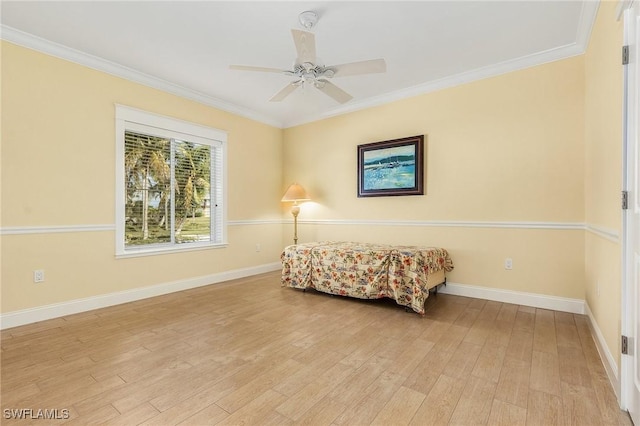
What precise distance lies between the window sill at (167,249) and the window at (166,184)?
0.01m

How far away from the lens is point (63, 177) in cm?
308

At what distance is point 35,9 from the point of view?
2484 mm

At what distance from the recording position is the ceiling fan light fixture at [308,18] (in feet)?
8.14

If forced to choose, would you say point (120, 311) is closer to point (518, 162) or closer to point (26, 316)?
point (26, 316)

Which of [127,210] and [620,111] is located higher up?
[620,111]

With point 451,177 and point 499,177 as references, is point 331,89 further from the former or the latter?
point 499,177

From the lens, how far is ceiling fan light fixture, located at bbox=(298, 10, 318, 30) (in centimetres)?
248

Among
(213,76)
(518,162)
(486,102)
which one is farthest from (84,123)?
(518,162)

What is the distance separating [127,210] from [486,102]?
14.8 ft

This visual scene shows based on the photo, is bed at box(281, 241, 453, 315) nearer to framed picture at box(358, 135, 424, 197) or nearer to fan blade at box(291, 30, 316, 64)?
framed picture at box(358, 135, 424, 197)

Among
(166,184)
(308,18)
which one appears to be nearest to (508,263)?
(308,18)

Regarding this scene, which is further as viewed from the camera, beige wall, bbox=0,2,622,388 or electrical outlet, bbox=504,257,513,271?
electrical outlet, bbox=504,257,513,271

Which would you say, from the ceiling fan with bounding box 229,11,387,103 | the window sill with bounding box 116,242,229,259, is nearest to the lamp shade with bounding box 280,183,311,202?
the window sill with bounding box 116,242,229,259

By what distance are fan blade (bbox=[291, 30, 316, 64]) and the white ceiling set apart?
37 centimetres
